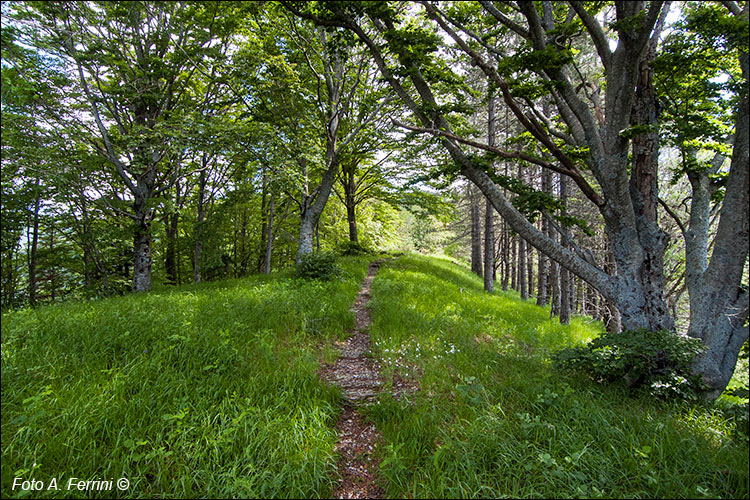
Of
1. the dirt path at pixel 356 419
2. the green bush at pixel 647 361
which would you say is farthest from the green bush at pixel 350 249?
the green bush at pixel 647 361

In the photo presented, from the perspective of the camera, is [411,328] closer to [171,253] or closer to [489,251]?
[489,251]

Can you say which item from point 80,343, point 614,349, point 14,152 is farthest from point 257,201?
point 614,349

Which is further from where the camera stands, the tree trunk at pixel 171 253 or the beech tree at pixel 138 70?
the tree trunk at pixel 171 253

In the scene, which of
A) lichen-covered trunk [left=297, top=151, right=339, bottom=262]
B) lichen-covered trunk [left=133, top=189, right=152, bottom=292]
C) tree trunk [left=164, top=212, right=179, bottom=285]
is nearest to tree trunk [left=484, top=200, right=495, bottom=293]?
lichen-covered trunk [left=297, top=151, right=339, bottom=262]

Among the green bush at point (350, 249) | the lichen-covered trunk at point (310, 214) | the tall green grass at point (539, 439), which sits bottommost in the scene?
the tall green grass at point (539, 439)

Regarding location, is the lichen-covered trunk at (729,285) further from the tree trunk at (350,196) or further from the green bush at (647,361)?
the tree trunk at (350,196)

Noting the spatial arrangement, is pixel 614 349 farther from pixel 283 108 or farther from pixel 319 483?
pixel 283 108

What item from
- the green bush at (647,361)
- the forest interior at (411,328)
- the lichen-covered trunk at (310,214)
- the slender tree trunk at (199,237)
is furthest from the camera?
the slender tree trunk at (199,237)

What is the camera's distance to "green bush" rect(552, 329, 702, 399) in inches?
129

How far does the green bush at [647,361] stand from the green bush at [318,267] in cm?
683

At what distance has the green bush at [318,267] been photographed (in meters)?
9.06

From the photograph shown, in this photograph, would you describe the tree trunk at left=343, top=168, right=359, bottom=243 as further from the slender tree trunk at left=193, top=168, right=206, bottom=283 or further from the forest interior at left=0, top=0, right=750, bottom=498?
the forest interior at left=0, top=0, right=750, bottom=498

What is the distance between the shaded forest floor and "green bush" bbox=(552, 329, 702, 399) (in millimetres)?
193

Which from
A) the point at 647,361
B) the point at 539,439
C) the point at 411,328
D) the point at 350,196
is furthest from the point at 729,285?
the point at 350,196
